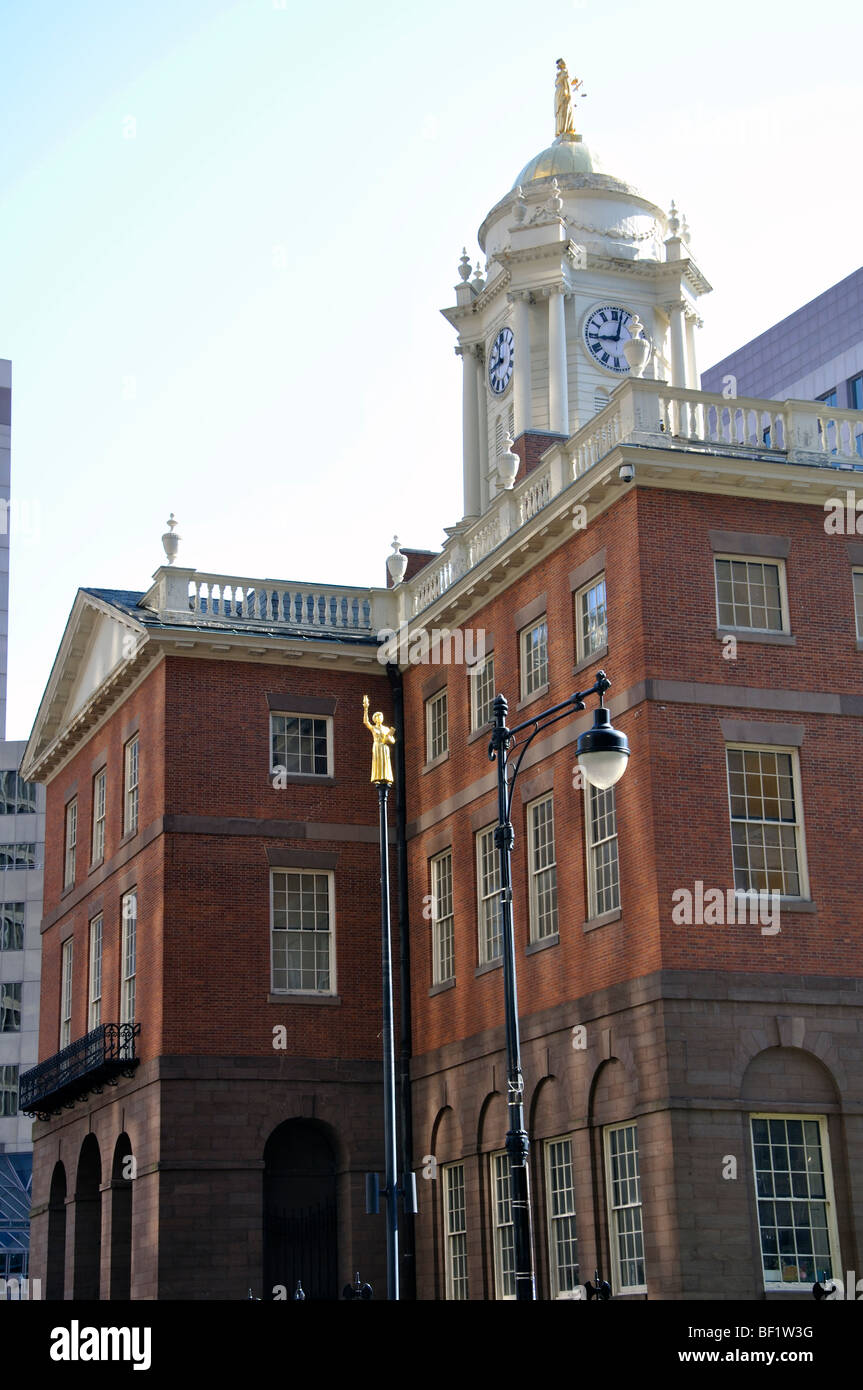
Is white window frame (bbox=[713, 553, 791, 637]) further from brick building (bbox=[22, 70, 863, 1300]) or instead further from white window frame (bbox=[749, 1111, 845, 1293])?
white window frame (bbox=[749, 1111, 845, 1293])

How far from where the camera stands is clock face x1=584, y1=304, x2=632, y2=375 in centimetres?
5016

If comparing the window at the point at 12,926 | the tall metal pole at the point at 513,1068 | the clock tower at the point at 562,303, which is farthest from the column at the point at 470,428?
the window at the point at 12,926

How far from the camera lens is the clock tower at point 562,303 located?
4969 centimetres

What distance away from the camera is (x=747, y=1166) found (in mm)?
27203

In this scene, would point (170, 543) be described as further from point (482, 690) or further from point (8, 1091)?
point (8, 1091)

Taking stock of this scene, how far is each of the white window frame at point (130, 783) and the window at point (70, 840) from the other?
14.9 ft

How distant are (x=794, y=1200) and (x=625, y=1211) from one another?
2610 mm

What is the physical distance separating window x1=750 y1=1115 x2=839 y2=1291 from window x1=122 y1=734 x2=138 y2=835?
1658cm

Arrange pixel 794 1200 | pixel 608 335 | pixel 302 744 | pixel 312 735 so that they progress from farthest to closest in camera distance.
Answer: pixel 608 335 < pixel 312 735 < pixel 302 744 < pixel 794 1200

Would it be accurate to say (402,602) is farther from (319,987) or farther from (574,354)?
(574,354)

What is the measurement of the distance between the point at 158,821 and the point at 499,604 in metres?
8.04

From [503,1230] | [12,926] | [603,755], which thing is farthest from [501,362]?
[12,926]

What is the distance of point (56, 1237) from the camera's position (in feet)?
139

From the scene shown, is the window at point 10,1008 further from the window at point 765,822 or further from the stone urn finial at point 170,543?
the window at point 765,822
